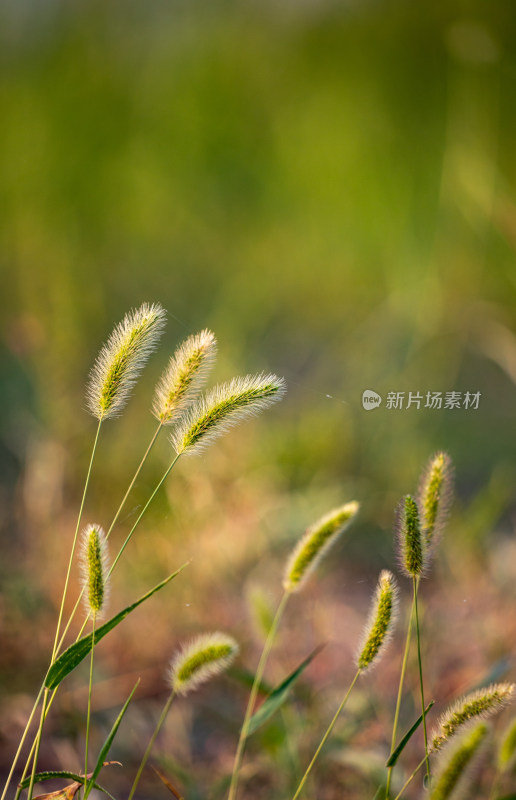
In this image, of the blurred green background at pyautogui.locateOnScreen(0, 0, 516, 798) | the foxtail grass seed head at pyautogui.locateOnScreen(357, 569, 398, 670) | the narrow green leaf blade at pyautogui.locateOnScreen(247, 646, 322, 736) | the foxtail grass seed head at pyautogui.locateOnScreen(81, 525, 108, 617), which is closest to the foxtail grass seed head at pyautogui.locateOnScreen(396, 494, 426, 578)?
the foxtail grass seed head at pyautogui.locateOnScreen(357, 569, 398, 670)

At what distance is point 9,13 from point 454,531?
64.9 inches

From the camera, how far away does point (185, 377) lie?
56 cm

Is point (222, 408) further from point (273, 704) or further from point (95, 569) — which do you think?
point (273, 704)

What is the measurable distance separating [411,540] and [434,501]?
0.06 meters

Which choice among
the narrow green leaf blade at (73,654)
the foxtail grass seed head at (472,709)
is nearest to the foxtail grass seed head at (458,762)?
the foxtail grass seed head at (472,709)

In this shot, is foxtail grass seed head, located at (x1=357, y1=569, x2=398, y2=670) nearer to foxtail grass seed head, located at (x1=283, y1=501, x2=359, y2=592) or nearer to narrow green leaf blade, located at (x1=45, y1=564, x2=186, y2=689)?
foxtail grass seed head, located at (x1=283, y1=501, x2=359, y2=592)

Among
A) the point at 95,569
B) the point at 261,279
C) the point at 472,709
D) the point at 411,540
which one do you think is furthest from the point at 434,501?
the point at 261,279

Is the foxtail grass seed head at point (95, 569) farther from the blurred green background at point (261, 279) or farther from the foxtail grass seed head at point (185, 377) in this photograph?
the blurred green background at point (261, 279)

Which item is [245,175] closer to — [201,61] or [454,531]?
[201,61]

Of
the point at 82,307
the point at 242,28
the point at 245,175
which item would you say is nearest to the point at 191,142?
the point at 245,175

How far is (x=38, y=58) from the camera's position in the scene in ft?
5.41

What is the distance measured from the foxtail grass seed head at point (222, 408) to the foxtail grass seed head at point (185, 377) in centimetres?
1

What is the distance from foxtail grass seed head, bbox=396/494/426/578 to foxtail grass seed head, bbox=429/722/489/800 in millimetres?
137

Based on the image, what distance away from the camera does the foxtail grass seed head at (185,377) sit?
1.82 feet
